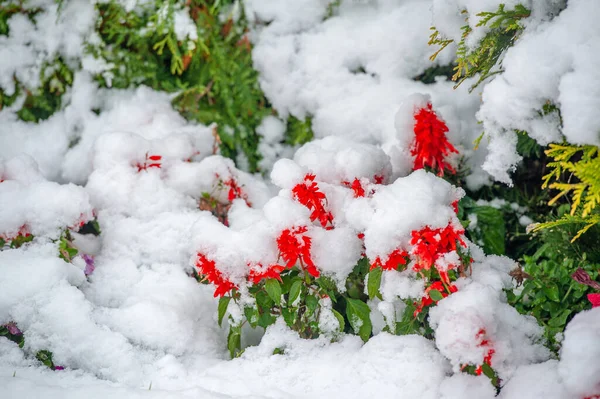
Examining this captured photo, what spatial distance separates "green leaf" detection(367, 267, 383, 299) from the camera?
5.21ft

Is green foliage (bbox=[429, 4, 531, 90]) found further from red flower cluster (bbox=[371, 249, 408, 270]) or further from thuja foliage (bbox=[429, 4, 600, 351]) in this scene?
red flower cluster (bbox=[371, 249, 408, 270])

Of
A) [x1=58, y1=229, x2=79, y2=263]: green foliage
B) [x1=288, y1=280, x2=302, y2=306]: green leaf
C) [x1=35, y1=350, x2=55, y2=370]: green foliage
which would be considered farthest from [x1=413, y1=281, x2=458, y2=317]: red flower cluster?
[x1=58, y1=229, x2=79, y2=263]: green foliage

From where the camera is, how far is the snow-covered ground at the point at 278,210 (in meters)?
1.41

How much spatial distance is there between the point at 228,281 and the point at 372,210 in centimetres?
56

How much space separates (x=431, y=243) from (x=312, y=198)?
43 centimetres

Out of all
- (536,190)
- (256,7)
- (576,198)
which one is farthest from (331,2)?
(576,198)

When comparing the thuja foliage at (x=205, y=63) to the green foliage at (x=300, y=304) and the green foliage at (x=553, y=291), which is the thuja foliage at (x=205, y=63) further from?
the green foliage at (x=553, y=291)

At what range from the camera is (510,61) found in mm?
1416

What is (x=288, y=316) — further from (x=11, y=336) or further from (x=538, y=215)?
(x=538, y=215)

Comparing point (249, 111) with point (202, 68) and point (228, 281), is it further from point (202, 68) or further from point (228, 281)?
point (228, 281)

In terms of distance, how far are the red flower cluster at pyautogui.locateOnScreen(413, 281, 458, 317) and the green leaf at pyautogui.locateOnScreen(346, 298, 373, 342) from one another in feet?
0.62

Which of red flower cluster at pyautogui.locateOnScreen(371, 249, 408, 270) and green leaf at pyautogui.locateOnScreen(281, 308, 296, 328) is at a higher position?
red flower cluster at pyautogui.locateOnScreen(371, 249, 408, 270)

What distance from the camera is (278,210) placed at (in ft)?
5.51

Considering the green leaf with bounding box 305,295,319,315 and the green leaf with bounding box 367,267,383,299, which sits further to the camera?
the green leaf with bounding box 305,295,319,315
